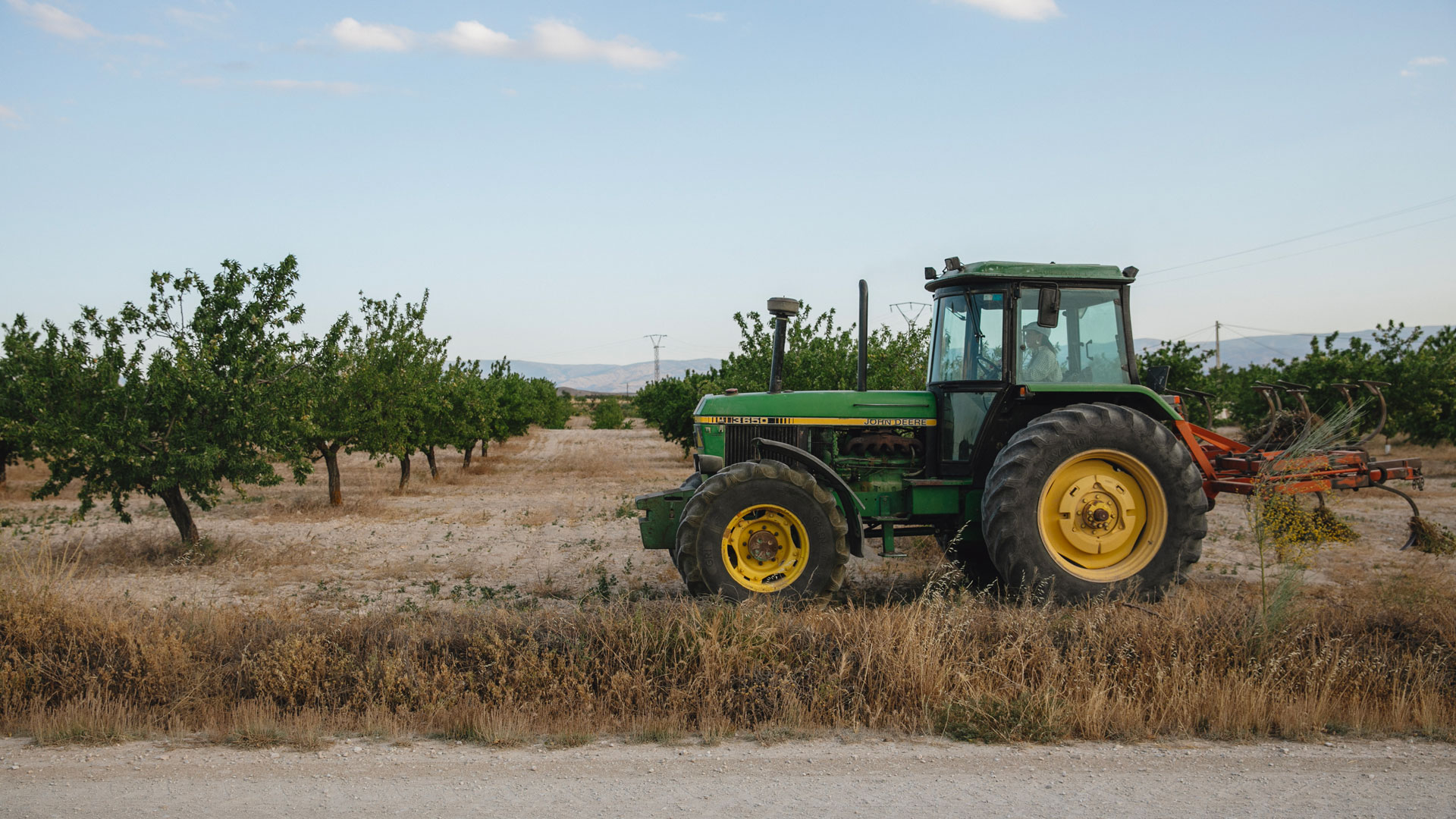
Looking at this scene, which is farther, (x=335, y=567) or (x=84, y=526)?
(x=84, y=526)

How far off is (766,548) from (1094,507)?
2457 mm

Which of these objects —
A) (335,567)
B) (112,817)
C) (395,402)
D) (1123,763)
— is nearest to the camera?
(112,817)

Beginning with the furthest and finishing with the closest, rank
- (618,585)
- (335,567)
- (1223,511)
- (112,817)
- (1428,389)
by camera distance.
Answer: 1. (1428,389)
2. (1223,511)
3. (335,567)
4. (618,585)
5. (112,817)

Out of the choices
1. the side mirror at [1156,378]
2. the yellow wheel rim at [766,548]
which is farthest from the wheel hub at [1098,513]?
the yellow wheel rim at [766,548]

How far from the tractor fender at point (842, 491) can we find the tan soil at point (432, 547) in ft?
1.70

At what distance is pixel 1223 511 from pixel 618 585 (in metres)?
11.7

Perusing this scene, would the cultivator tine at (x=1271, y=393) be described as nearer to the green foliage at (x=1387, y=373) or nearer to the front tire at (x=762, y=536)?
the front tire at (x=762, y=536)

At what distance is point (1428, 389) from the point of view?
20.1 m

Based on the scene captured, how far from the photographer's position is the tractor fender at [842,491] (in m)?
6.79

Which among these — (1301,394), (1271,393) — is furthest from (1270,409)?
(1271,393)

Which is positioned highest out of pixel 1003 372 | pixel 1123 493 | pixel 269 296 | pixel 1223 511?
pixel 269 296

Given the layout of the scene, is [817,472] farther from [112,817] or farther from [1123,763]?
[112,817]

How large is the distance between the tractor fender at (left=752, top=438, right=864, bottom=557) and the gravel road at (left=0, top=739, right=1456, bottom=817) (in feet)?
7.92

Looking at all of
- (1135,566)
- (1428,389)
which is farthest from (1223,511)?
(1135,566)
